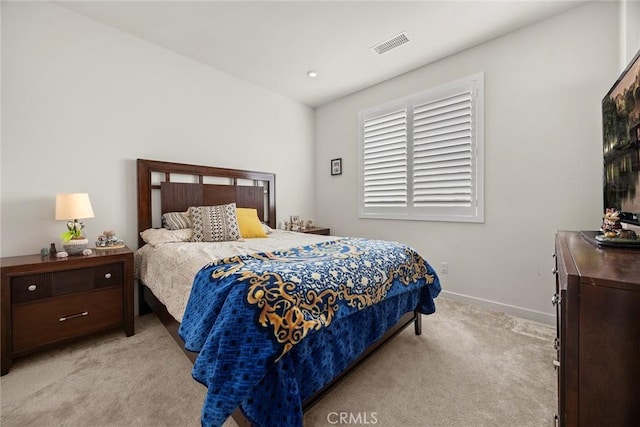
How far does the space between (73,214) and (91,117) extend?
3.28 ft

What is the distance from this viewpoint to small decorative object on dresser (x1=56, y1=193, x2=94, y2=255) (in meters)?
2.11

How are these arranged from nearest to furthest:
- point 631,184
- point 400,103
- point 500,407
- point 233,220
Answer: point 631,184
point 500,407
point 233,220
point 400,103

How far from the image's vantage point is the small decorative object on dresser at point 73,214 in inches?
83.0

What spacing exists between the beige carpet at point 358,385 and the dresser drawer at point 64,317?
0.16 m

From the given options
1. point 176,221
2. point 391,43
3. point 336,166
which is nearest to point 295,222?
point 336,166

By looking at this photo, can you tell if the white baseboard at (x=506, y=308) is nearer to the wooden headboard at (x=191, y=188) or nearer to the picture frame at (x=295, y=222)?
the picture frame at (x=295, y=222)

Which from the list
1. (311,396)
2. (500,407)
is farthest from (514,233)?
(311,396)

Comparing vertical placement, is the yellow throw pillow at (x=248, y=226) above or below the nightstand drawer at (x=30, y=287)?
above

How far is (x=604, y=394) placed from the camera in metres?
0.73

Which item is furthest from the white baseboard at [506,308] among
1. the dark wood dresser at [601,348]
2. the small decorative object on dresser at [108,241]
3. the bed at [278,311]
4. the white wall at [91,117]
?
the small decorative object on dresser at [108,241]

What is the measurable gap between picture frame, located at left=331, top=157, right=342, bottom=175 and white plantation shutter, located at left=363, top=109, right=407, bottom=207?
1.52ft

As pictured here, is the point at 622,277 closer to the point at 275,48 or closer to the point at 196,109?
the point at 275,48

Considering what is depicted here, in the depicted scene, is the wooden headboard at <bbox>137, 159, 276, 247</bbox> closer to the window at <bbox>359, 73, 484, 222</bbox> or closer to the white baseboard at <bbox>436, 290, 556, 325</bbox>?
the window at <bbox>359, 73, 484, 222</bbox>

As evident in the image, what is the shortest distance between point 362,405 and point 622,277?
1336 mm
